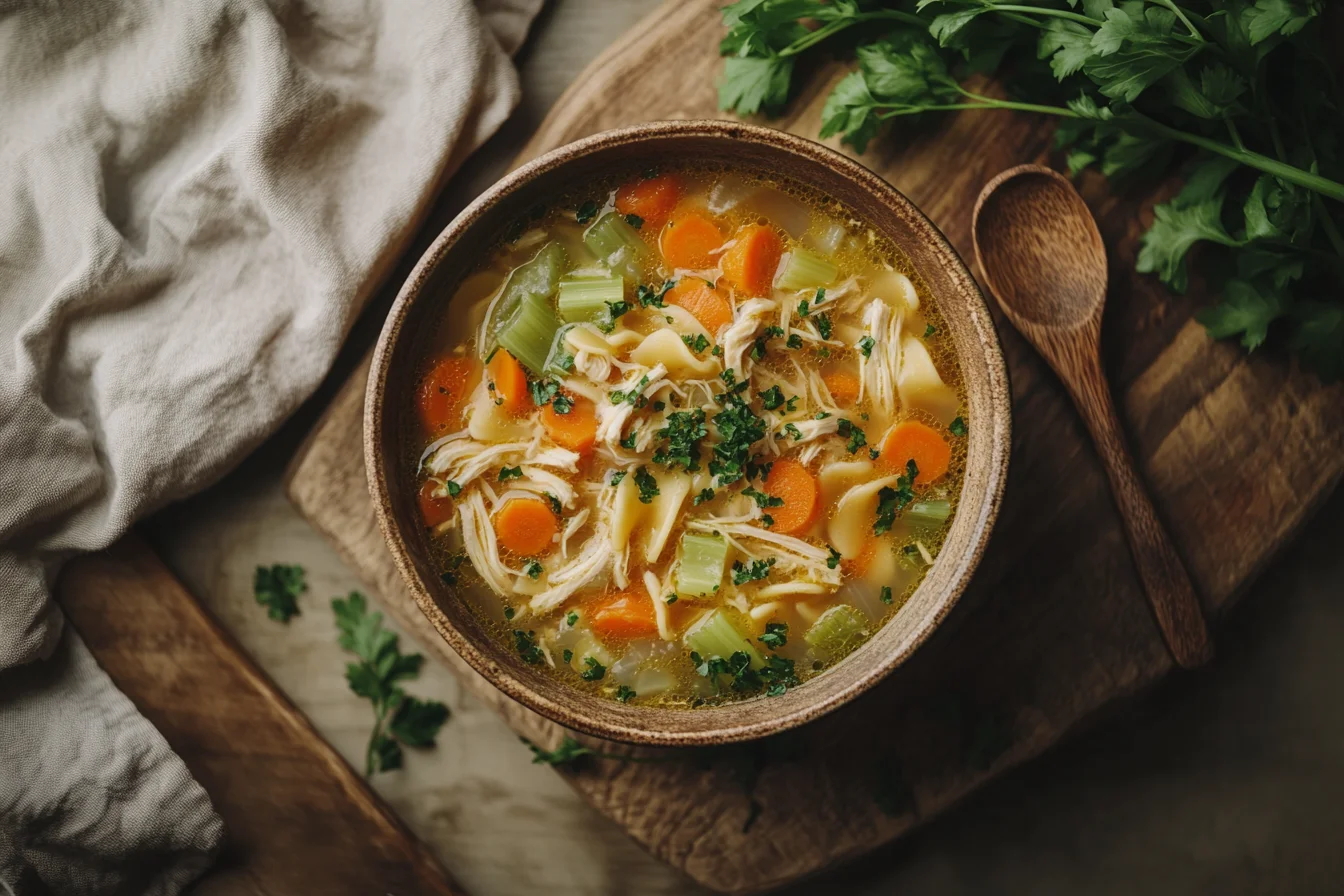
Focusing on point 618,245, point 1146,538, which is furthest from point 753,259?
point 1146,538

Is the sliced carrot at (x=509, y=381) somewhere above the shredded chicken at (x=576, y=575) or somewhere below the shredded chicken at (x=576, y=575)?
above

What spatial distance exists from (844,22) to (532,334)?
1.36 meters

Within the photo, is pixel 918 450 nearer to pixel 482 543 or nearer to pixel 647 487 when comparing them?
pixel 647 487

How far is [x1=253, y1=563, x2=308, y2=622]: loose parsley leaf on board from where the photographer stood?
11.2 feet

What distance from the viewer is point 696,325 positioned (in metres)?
2.82

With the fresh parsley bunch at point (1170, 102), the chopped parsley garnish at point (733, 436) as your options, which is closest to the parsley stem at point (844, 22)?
the fresh parsley bunch at point (1170, 102)

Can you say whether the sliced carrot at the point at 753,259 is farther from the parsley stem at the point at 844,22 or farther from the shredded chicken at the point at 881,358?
the parsley stem at the point at 844,22

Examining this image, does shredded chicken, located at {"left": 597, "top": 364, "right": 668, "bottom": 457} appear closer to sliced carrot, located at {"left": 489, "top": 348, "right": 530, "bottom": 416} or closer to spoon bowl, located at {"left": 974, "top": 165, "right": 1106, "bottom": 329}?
sliced carrot, located at {"left": 489, "top": 348, "right": 530, "bottom": 416}

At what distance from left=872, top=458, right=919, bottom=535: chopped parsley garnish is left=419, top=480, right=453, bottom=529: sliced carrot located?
51.4 inches

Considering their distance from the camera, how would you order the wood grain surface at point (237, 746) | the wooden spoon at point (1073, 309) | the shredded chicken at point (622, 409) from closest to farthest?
the shredded chicken at point (622, 409) → the wooden spoon at point (1073, 309) → the wood grain surface at point (237, 746)

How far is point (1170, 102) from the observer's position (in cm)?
292

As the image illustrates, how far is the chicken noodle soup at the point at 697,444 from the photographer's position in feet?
9.14

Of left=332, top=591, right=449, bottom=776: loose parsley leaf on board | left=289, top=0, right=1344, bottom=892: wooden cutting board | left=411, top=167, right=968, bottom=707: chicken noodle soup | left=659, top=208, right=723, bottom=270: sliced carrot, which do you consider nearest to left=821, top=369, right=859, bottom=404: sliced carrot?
left=411, top=167, right=968, bottom=707: chicken noodle soup

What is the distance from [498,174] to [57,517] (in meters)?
1.86
